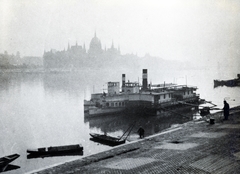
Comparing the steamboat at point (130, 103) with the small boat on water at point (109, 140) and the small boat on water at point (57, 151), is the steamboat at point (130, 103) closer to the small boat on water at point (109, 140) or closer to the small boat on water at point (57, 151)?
the small boat on water at point (109, 140)

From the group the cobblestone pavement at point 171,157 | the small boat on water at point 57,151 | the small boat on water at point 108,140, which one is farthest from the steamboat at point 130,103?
the cobblestone pavement at point 171,157

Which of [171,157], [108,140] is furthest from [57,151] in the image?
[171,157]

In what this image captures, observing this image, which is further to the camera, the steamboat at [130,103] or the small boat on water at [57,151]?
the steamboat at [130,103]

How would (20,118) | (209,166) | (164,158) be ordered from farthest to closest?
(20,118), (164,158), (209,166)

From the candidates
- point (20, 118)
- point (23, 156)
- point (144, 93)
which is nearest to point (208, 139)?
point (23, 156)

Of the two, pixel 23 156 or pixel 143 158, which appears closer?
pixel 143 158

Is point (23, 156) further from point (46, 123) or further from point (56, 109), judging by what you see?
point (56, 109)

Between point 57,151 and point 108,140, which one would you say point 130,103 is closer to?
point 108,140

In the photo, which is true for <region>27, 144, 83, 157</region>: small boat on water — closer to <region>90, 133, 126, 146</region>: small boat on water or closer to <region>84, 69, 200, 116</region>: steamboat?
<region>90, 133, 126, 146</region>: small boat on water

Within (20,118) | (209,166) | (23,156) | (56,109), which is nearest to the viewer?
(209,166)
